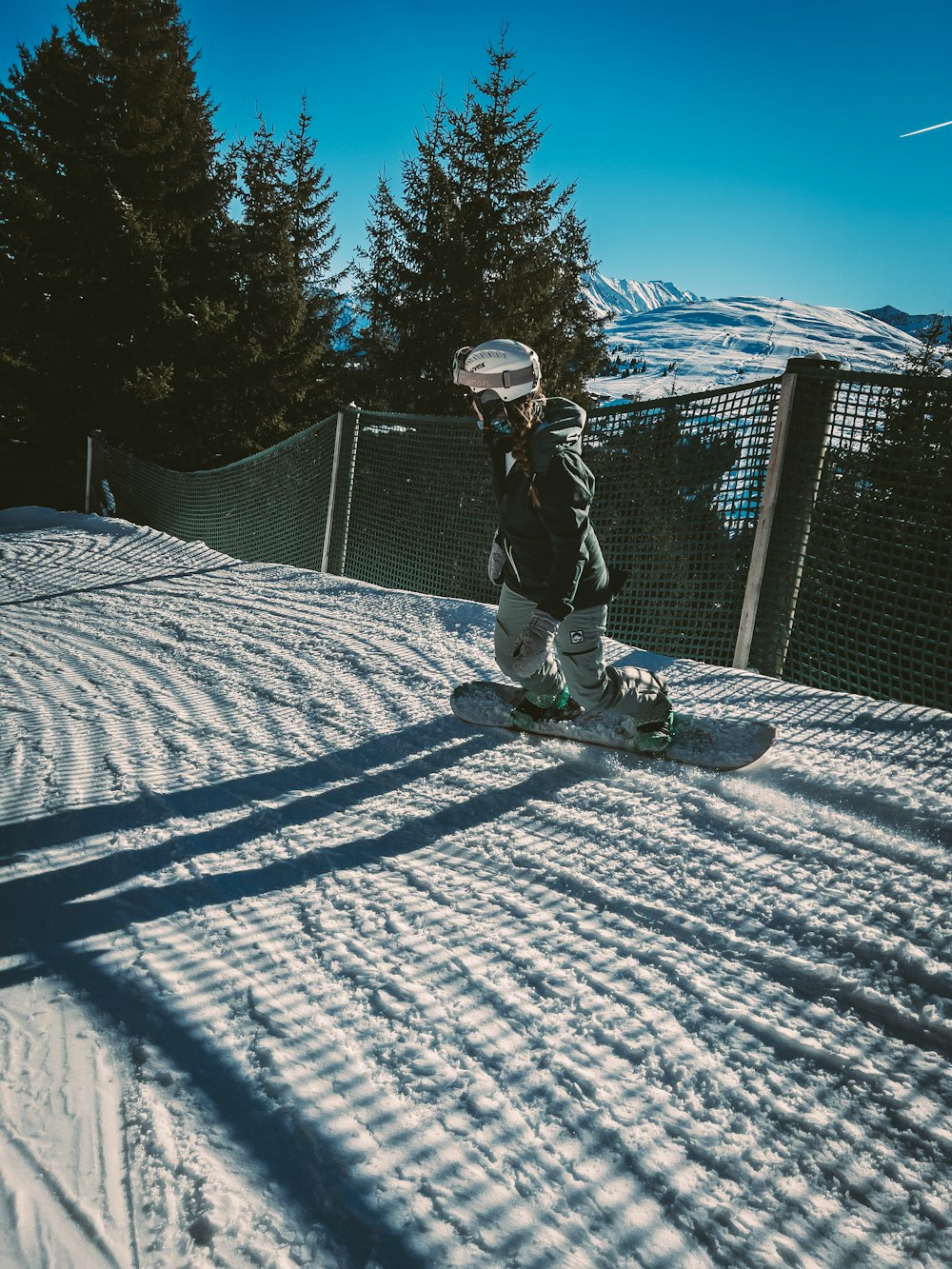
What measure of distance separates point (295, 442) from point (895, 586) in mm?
7316

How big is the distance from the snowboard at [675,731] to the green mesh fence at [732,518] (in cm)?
94

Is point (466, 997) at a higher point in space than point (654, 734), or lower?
lower

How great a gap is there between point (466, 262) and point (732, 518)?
13739 millimetres

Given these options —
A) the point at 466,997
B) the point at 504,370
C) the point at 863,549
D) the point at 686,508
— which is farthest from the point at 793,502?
the point at 466,997

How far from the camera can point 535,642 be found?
349 centimetres

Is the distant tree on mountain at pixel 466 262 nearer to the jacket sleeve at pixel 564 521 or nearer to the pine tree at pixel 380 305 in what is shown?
the pine tree at pixel 380 305

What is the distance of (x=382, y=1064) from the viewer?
77.0 inches

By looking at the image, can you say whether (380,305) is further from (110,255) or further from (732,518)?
(732,518)

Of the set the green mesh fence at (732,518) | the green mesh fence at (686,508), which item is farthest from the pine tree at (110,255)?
the green mesh fence at (686,508)

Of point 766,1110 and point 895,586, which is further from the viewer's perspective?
point 895,586

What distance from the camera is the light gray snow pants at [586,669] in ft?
12.1

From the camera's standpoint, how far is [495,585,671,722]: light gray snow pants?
12.1 ft

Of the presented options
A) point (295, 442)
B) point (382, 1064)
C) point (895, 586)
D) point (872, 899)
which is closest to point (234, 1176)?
point (382, 1064)

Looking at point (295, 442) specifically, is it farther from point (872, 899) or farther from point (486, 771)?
point (872, 899)
